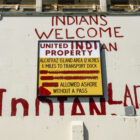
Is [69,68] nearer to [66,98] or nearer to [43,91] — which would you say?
[66,98]

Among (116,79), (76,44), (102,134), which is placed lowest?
(102,134)

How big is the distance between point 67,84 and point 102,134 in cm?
266

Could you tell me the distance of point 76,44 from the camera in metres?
10.4

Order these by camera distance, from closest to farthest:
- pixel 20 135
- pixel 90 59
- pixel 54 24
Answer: pixel 20 135
pixel 90 59
pixel 54 24

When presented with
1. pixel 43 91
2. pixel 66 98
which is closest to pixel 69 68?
pixel 66 98

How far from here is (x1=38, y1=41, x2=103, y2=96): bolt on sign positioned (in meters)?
9.66

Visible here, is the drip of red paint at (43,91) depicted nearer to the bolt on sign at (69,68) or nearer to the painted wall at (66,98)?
the bolt on sign at (69,68)

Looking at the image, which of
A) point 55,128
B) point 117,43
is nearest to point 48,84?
point 55,128

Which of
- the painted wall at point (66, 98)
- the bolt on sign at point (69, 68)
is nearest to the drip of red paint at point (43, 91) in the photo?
the bolt on sign at point (69, 68)

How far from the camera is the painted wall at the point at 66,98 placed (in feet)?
28.6

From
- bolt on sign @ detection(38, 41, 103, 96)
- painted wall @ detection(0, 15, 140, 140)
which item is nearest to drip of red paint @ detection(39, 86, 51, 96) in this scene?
bolt on sign @ detection(38, 41, 103, 96)

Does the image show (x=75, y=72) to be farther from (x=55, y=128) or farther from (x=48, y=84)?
(x=55, y=128)

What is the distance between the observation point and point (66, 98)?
957 centimetres

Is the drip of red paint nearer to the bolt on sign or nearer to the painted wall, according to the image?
the bolt on sign
